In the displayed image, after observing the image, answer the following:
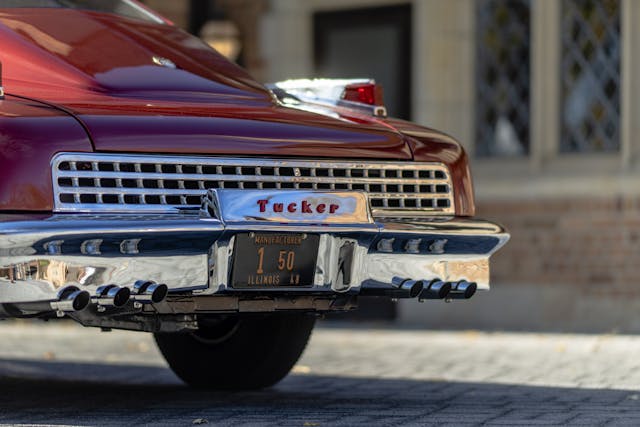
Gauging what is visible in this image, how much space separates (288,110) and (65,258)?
4.22ft

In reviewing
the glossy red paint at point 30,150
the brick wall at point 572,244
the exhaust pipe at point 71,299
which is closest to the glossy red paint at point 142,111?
the glossy red paint at point 30,150

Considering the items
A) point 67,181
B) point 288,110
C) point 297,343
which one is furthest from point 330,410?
point 67,181

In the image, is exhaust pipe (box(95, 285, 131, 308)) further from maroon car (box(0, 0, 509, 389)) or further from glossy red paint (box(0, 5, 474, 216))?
glossy red paint (box(0, 5, 474, 216))

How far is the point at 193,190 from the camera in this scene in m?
5.41

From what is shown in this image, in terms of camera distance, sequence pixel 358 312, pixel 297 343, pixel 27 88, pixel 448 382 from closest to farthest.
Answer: pixel 27 88 → pixel 297 343 → pixel 448 382 → pixel 358 312

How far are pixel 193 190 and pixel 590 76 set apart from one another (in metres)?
7.50

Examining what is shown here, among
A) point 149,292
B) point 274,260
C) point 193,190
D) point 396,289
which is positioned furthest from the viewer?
point 396,289

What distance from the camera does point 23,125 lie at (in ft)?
17.0

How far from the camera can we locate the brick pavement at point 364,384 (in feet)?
19.6

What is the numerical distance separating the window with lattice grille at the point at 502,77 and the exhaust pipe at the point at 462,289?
6.84 metres

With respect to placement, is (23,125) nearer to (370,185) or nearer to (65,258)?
(65,258)

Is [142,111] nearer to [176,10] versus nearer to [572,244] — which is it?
[572,244]

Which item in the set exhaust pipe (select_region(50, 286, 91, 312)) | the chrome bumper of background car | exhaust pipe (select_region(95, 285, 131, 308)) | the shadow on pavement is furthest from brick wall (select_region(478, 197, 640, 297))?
exhaust pipe (select_region(50, 286, 91, 312))

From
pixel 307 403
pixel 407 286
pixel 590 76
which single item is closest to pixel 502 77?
pixel 590 76
